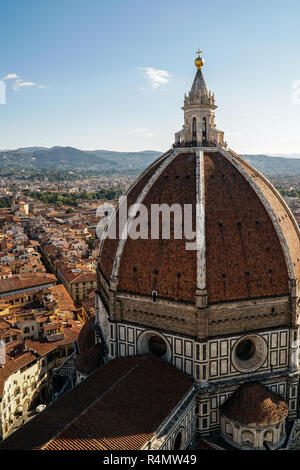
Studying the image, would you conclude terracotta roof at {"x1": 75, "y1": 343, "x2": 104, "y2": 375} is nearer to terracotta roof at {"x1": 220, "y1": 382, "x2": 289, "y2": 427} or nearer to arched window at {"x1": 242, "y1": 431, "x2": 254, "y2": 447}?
terracotta roof at {"x1": 220, "y1": 382, "x2": 289, "y2": 427}

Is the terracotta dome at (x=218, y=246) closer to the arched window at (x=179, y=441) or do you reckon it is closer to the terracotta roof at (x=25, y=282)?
the arched window at (x=179, y=441)

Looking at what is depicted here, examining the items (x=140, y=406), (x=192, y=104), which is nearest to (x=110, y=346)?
(x=140, y=406)

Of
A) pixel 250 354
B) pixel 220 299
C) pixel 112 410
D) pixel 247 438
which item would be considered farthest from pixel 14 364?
pixel 220 299

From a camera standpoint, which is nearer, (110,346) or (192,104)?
(110,346)

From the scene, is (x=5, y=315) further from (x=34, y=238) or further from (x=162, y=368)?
(x=34, y=238)

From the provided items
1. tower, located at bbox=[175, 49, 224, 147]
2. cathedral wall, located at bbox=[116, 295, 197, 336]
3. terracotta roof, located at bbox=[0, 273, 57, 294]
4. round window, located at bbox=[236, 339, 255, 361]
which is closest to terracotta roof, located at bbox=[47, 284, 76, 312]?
terracotta roof, located at bbox=[0, 273, 57, 294]
